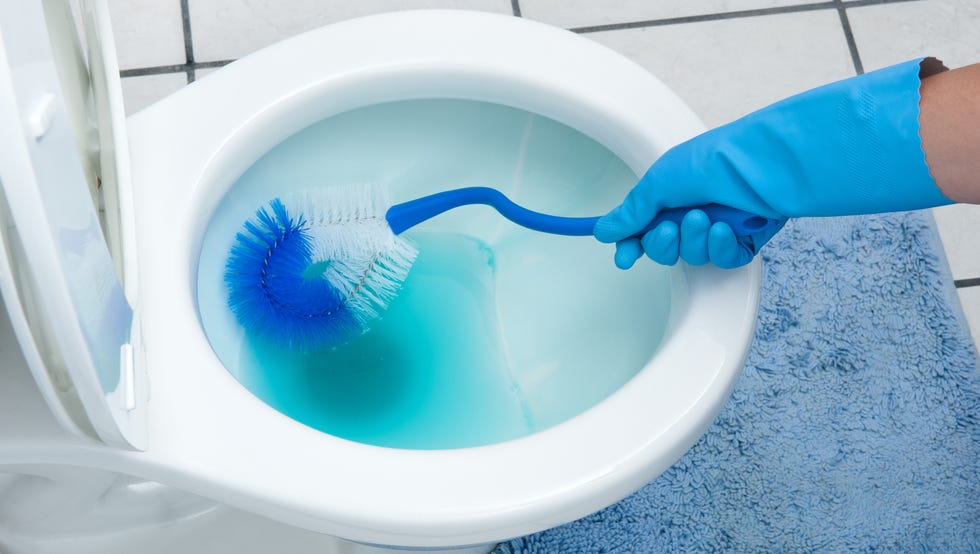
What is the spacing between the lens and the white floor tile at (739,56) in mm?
1194

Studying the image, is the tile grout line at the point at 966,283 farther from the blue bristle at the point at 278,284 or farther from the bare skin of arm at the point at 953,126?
the blue bristle at the point at 278,284

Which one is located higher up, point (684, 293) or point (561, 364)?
point (684, 293)

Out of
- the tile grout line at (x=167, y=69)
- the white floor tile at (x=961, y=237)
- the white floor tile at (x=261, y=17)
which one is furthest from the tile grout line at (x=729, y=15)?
the tile grout line at (x=167, y=69)

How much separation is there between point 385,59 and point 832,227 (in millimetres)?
601

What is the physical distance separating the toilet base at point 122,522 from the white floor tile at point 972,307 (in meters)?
0.60

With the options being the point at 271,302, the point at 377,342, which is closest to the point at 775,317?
the point at 377,342

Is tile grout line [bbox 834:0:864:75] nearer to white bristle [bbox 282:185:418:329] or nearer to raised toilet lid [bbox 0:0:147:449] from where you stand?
white bristle [bbox 282:185:418:329]

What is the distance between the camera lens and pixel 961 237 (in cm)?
112

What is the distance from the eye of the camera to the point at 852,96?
57 centimetres

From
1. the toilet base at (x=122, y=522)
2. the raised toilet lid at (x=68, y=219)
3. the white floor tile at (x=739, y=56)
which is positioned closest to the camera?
the raised toilet lid at (x=68, y=219)

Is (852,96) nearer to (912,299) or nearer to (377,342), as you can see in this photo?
(377,342)

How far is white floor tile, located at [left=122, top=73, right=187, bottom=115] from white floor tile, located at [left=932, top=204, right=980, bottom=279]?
84 cm

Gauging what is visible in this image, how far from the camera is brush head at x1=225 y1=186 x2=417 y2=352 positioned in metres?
0.72

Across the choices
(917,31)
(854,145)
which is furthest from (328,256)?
(917,31)
